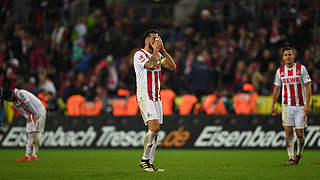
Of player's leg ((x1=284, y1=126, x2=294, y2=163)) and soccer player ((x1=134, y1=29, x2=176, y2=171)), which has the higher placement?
soccer player ((x1=134, y1=29, x2=176, y2=171))

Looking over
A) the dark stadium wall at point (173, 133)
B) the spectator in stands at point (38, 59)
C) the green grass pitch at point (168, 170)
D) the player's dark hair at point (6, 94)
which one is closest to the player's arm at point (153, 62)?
the green grass pitch at point (168, 170)

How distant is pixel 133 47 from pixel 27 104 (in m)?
11.1

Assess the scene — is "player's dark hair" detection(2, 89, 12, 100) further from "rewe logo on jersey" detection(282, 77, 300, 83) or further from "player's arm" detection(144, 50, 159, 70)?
"rewe logo on jersey" detection(282, 77, 300, 83)

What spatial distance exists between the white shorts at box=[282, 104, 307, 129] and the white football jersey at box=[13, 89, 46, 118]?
5748mm

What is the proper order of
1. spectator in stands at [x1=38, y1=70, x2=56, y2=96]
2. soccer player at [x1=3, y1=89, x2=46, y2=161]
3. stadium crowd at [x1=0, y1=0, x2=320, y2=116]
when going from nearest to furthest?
soccer player at [x1=3, y1=89, x2=46, y2=161]
stadium crowd at [x1=0, y1=0, x2=320, y2=116]
spectator in stands at [x1=38, y1=70, x2=56, y2=96]

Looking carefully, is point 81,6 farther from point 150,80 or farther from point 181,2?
point 150,80

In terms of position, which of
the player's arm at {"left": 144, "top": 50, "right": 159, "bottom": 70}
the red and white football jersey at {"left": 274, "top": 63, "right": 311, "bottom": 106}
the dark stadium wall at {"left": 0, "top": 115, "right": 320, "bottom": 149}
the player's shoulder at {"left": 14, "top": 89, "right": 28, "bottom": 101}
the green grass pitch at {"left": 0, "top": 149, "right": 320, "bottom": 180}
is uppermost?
the player's arm at {"left": 144, "top": 50, "right": 159, "bottom": 70}

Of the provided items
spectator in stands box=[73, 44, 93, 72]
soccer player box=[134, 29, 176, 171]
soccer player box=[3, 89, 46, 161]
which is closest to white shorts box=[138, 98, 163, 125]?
soccer player box=[134, 29, 176, 171]

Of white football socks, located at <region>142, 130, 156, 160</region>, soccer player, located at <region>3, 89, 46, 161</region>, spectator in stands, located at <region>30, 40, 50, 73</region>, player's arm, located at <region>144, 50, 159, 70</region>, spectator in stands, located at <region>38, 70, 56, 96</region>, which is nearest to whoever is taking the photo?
player's arm, located at <region>144, 50, 159, 70</region>

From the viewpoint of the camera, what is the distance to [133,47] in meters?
25.9

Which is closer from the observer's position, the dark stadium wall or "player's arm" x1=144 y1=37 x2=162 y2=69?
"player's arm" x1=144 y1=37 x2=162 y2=69

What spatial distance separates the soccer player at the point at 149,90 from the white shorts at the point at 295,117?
3.02 meters

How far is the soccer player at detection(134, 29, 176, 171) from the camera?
11570 millimetres

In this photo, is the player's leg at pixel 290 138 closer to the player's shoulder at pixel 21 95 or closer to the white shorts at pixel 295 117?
the white shorts at pixel 295 117
